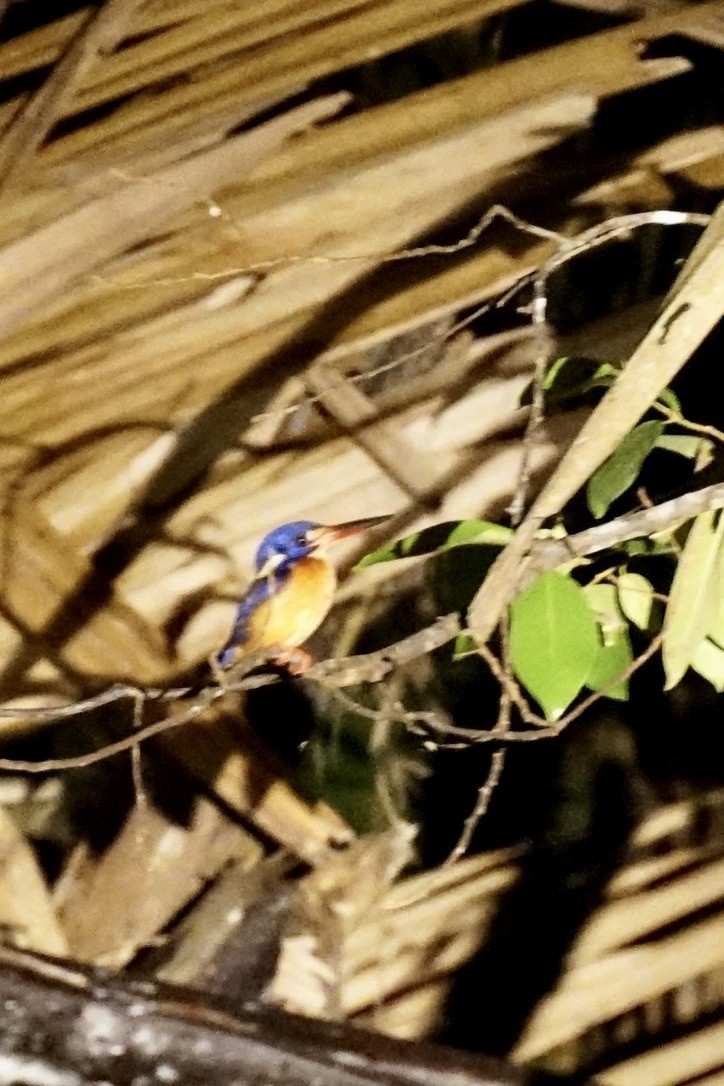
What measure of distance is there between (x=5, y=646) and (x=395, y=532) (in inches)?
18.4

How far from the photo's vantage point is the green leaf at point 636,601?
854mm

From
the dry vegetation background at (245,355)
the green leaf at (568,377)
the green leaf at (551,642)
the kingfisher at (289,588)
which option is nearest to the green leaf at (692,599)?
the green leaf at (551,642)

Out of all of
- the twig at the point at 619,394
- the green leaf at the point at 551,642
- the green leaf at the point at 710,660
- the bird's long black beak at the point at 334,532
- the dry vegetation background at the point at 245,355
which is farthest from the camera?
the dry vegetation background at the point at 245,355

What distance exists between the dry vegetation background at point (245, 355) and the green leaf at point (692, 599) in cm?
46

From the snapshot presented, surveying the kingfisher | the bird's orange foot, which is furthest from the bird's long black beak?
the bird's orange foot

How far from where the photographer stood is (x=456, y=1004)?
1.72 meters

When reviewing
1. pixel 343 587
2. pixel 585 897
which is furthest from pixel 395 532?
pixel 585 897

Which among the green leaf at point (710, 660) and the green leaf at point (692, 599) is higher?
the green leaf at point (692, 599)

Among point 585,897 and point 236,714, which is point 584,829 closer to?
point 585,897

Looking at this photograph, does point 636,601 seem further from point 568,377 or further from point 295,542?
point 295,542

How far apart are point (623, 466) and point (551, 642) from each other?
140mm

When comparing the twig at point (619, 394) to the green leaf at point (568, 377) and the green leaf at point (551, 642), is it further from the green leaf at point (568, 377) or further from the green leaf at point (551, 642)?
the green leaf at point (568, 377)

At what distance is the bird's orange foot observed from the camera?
899 mm

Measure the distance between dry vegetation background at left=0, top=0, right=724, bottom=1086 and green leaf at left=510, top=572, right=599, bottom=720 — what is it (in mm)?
474
